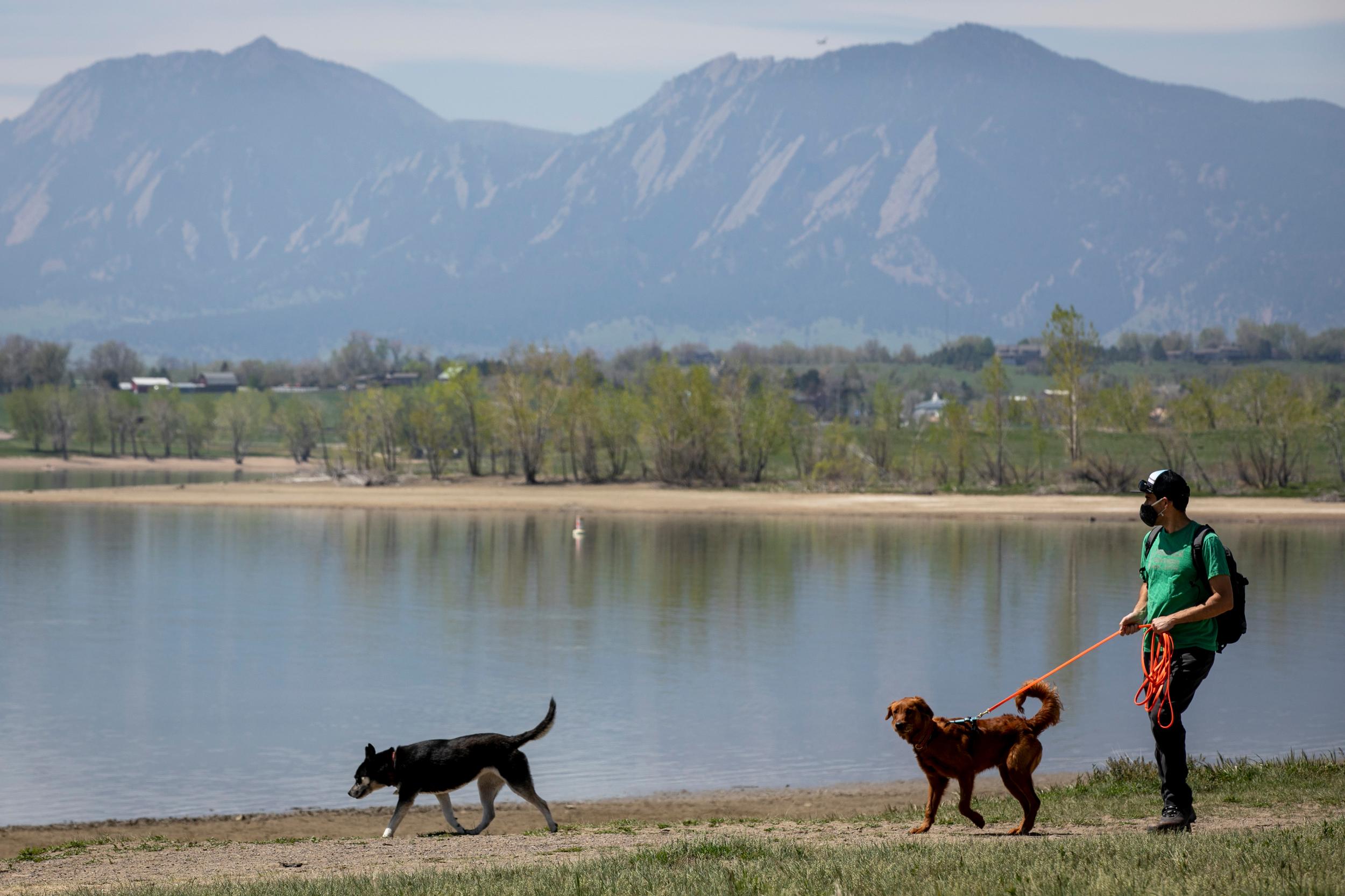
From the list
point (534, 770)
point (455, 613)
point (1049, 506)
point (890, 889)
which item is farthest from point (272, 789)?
point (1049, 506)

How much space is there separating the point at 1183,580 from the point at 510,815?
8471 millimetres

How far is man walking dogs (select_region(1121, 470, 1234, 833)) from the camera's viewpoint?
10117 mm

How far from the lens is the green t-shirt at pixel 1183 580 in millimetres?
10172

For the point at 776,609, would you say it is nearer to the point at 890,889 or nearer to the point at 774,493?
the point at 890,889

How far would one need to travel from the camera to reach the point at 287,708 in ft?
74.6

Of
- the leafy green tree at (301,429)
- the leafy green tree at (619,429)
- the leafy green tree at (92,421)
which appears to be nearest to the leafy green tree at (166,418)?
the leafy green tree at (92,421)

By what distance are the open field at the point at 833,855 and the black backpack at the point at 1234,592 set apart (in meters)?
1.39

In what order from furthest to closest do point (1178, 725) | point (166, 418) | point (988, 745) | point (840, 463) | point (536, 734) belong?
point (166, 418) < point (840, 463) < point (536, 734) < point (988, 745) < point (1178, 725)

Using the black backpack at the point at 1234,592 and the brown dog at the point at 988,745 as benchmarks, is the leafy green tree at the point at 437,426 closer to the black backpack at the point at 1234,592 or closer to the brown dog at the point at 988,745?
the brown dog at the point at 988,745

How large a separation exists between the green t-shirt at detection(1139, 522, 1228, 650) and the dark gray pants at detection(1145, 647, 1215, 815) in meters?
0.09

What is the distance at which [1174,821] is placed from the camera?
34.9ft

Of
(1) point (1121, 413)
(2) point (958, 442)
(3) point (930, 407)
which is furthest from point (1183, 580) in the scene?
(3) point (930, 407)

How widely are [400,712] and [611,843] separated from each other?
34.6 ft

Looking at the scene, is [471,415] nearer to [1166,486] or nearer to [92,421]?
[92,421]
